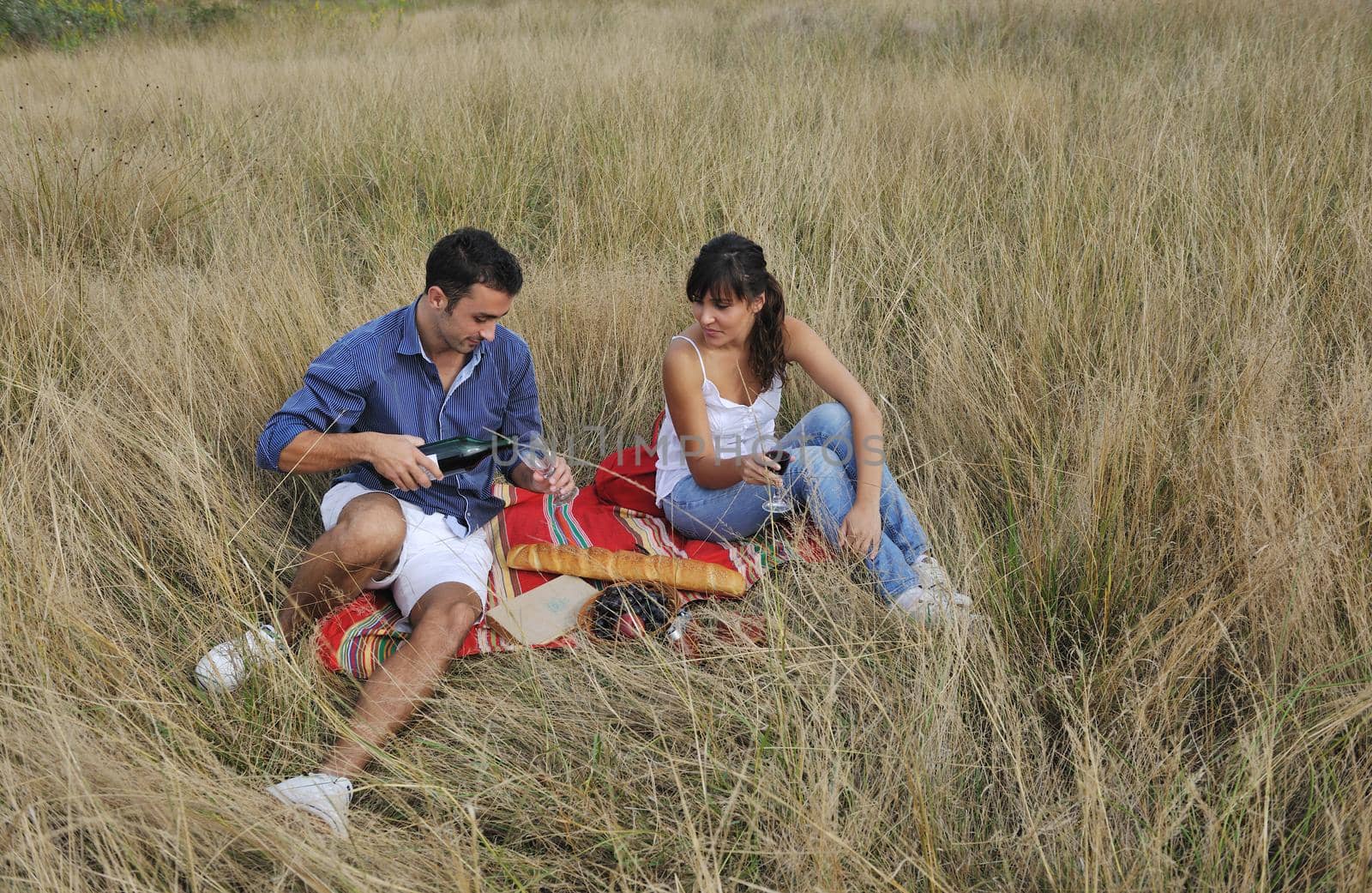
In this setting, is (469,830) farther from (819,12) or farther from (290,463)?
(819,12)

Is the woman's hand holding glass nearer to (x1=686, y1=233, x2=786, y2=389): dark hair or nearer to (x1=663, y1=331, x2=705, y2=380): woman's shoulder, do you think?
(x1=663, y1=331, x2=705, y2=380): woman's shoulder

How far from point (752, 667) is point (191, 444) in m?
1.83

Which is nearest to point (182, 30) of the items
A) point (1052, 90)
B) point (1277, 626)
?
point (1052, 90)

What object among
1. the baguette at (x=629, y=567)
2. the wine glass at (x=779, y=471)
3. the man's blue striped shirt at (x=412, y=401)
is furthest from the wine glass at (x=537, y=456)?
the wine glass at (x=779, y=471)

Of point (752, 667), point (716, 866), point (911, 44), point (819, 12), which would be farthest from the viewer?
point (819, 12)

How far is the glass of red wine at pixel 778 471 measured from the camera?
9.78ft

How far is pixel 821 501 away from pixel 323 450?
58.3 inches

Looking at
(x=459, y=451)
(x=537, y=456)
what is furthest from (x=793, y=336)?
(x=459, y=451)

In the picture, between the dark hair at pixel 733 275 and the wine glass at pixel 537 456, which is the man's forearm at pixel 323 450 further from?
the dark hair at pixel 733 275

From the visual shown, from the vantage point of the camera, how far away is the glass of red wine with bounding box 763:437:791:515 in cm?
298

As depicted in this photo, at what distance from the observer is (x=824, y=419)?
326cm

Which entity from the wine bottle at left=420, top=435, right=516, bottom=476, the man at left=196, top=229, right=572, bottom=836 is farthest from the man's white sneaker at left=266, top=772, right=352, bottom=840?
the wine bottle at left=420, top=435, right=516, bottom=476

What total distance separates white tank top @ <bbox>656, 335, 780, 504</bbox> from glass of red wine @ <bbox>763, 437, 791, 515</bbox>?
4 cm

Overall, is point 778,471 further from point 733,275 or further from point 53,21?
point 53,21
